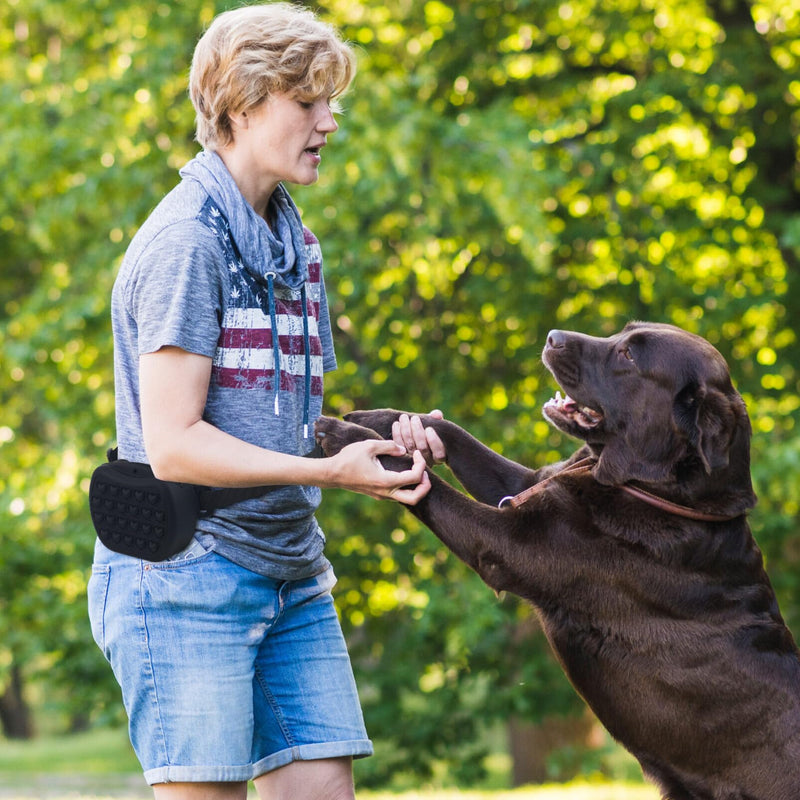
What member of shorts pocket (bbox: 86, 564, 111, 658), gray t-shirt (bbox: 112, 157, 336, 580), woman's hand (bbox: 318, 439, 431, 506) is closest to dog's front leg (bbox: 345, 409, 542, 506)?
woman's hand (bbox: 318, 439, 431, 506)

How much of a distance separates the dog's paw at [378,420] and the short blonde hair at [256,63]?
2.87 ft

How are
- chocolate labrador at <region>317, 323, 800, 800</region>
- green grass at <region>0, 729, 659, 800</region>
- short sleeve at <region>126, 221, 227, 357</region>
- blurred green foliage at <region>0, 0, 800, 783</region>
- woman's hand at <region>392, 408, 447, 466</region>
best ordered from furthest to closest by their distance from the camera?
blurred green foliage at <region>0, 0, 800, 783</region>, green grass at <region>0, 729, 659, 800</region>, woman's hand at <region>392, 408, 447, 466</region>, chocolate labrador at <region>317, 323, 800, 800</region>, short sleeve at <region>126, 221, 227, 357</region>

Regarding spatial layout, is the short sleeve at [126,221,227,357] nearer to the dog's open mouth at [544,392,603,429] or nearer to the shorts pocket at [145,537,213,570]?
the shorts pocket at [145,537,213,570]

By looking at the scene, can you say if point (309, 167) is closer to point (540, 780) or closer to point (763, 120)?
point (763, 120)

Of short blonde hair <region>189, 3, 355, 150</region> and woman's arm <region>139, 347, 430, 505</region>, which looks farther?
short blonde hair <region>189, 3, 355, 150</region>

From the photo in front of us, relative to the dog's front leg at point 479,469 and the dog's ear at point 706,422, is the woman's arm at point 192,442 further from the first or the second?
the dog's ear at point 706,422

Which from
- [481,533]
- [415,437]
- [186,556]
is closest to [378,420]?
[415,437]

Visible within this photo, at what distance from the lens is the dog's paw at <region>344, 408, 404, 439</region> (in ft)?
10.1

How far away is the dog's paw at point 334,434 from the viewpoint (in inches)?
113

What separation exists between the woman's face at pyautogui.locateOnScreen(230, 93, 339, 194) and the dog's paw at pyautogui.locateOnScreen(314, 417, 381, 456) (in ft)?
2.10

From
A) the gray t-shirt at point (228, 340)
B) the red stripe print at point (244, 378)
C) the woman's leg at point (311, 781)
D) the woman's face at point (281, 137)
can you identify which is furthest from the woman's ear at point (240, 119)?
the woman's leg at point (311, 781)

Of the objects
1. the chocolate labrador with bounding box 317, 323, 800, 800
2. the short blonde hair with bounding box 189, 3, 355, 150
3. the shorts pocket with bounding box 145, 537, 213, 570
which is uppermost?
the short blonde hair with bounding box 189, 3, 355, 150

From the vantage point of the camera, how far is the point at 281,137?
99.1 inches

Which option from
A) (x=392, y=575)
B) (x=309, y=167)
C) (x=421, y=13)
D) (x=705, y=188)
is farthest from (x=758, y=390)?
(x=309, y=167)
